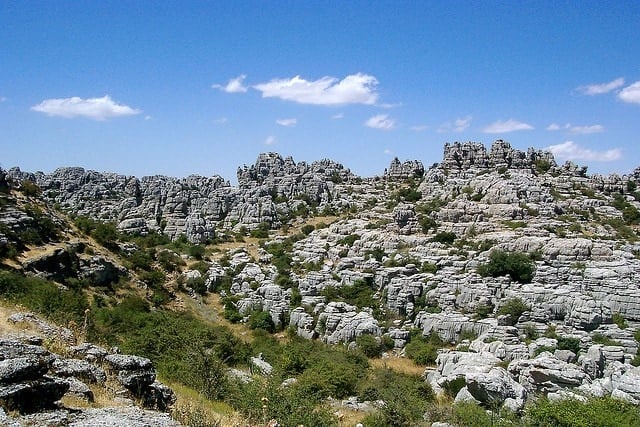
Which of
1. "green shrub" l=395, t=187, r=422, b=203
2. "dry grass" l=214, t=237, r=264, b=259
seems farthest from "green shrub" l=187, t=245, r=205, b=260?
"green shrub" l=395, t=187, r=422, b=203

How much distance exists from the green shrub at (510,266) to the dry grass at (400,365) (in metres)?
8.82

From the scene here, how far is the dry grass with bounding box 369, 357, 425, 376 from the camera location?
1065 inches

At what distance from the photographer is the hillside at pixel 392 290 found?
20172 mm

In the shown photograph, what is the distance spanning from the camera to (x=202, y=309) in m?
38.6

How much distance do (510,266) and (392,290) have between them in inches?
307

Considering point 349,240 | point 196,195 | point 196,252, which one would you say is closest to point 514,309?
point 349,240

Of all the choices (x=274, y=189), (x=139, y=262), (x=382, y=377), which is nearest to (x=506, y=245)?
(x=382, y=377)

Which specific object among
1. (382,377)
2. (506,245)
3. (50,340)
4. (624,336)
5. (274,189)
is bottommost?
(382,377)

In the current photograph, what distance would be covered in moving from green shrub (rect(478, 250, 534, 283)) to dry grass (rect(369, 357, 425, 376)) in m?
8.82

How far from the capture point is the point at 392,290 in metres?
34.2

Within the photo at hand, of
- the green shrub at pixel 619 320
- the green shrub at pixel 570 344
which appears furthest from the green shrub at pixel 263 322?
the green shrub at pixel 619 320

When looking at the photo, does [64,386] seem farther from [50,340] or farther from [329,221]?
A: [329,221]

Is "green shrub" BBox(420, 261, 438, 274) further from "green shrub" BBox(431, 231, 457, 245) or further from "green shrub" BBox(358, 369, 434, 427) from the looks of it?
"green shrub" BBox(358, 369, 434, 427)

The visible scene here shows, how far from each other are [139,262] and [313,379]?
2206 centimetres
